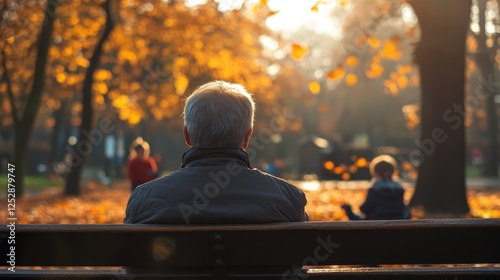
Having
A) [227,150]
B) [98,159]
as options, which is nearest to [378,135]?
[98,159]

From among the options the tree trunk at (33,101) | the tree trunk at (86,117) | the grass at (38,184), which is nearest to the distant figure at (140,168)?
the tree trunk at (33,101)

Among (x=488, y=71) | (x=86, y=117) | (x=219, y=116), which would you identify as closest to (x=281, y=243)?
(x=219, y=116)

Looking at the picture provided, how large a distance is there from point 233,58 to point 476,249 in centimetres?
2563

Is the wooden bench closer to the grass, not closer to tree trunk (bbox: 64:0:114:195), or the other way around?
tree trunk (bbox: 64:0:114:195)

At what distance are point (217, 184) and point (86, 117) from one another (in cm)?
2409

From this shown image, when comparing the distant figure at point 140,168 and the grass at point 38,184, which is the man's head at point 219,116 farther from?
the grass at point 38,184

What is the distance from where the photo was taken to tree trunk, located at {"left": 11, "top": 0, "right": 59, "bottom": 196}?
24797 mm

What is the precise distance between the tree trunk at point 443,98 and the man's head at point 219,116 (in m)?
10.9

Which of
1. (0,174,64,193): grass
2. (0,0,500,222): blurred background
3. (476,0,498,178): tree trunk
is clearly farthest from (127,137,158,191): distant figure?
(0,174,64,193): grass

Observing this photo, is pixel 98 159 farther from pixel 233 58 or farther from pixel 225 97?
pixel 225 97

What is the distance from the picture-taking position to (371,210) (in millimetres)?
8906

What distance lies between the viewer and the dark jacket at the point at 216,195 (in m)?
3.84

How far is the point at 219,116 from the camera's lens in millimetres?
3930

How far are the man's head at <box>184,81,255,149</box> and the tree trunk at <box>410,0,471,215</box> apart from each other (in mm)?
10879
